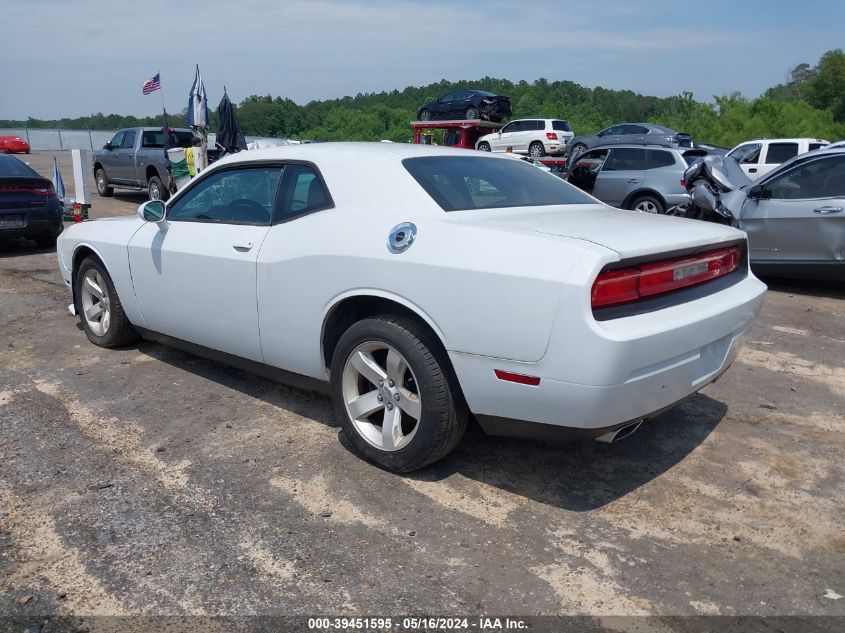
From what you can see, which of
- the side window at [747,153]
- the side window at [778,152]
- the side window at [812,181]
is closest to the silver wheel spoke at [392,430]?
the side window at [812,181]

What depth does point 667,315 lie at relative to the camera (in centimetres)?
310

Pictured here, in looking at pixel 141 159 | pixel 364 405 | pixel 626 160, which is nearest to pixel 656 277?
pixel 364 405

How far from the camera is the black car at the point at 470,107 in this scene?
26797 mm

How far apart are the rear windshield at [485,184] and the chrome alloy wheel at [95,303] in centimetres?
287

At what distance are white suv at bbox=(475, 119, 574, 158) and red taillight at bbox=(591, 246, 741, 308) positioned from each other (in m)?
23.9

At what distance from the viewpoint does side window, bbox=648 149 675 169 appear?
1230 cm

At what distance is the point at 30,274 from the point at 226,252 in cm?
598

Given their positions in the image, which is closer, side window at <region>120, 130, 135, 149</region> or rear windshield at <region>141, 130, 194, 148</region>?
rear windshield at <region>141, 130, 194, 148</region>

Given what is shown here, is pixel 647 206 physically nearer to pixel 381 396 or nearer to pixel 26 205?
pixel 26 205

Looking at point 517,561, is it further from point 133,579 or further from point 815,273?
point 815,273

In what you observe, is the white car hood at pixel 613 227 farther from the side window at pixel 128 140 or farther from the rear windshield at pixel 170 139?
the side window at pixel 128 140

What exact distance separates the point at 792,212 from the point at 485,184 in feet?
17.4

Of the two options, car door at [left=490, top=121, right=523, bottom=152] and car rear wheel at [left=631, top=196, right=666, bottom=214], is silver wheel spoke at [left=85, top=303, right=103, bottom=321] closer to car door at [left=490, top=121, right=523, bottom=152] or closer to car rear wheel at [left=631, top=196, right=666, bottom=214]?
car rear wheel at [left=631, top=196, right=666, bottom=214]

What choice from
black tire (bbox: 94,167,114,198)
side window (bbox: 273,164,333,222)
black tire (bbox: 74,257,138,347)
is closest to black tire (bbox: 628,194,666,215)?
black tire (bbox: 74,257,138,347)
